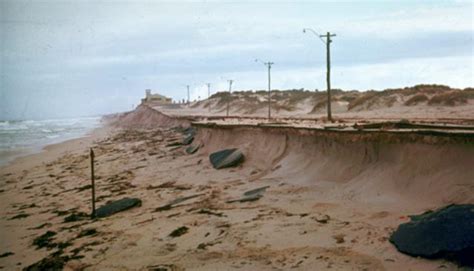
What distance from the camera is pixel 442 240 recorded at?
5.14 metres

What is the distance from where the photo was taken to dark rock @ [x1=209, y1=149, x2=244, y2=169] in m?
13.4

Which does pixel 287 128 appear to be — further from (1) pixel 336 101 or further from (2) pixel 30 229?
(1) pixel 336 101

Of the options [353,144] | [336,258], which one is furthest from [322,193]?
[336,258]

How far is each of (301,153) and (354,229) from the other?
5.45 metres

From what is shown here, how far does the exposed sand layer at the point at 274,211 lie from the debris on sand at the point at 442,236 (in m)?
0.15

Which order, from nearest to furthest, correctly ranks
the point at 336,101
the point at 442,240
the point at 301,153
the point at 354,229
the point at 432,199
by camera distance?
the point at 442,240
the point at 354,229
the point at 432,199
the point at 301,153
the point at 336,101

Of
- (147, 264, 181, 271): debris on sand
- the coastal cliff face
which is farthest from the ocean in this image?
(147, 264, 181, 271): debris on sand

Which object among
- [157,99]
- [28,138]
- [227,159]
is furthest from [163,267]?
[157,99]

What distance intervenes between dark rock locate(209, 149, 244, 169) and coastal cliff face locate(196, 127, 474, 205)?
34 centimetres

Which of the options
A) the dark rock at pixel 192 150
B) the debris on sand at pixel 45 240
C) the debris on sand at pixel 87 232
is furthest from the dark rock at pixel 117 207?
the dark rock at pixel 192 150

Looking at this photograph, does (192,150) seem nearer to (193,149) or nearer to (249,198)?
(193,149)

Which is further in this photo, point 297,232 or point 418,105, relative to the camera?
point 418,105

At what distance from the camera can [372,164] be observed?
30.7 ft

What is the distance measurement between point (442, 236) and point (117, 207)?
289 inches
